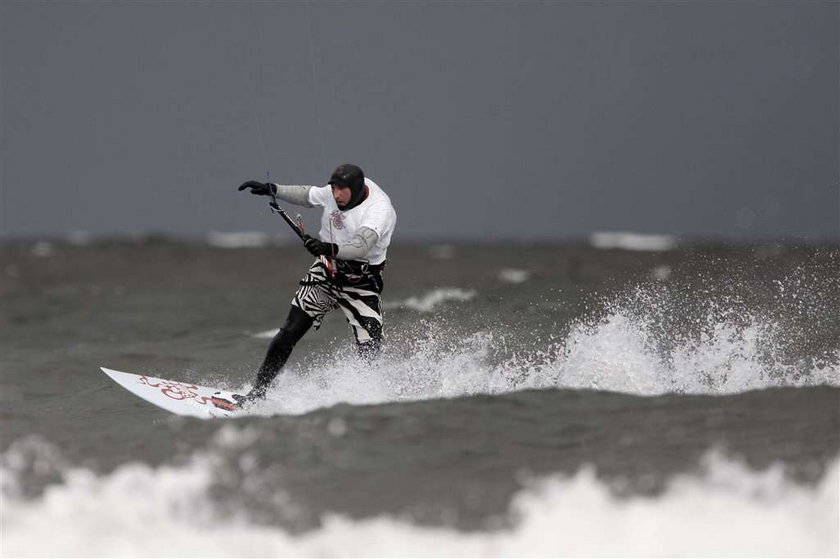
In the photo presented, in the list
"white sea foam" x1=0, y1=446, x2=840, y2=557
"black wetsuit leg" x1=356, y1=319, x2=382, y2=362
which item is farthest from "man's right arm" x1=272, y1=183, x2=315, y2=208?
"white sea foam" x1=0, y1=446, x2=840, y2=557

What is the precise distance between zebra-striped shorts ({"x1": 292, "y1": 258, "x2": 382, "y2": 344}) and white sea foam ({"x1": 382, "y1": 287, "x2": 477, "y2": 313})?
6.45 m

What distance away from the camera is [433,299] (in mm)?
16703

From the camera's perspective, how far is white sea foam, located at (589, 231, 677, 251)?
28259 mm

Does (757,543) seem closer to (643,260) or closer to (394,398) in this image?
(394,398)

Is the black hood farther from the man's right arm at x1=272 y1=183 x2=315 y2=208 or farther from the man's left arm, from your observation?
the man's right arm at x1=272 y1=183 x2=315 y2=208

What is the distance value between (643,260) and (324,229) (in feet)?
57.0

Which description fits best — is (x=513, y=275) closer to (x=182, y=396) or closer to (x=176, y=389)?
(x=176, y=389)

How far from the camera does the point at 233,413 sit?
8.44 metres

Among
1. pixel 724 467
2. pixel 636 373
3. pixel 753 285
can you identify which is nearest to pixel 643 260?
pixel 753 285

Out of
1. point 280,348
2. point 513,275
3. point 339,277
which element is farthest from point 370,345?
point 513,275

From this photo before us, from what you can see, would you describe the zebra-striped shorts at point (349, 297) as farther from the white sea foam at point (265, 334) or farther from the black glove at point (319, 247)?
the white sea foam at point (265, 334)

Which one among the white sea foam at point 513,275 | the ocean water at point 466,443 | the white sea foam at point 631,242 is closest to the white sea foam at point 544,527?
the ocean water at point 466,443

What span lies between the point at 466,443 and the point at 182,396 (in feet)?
9.61

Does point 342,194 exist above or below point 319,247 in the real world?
above
